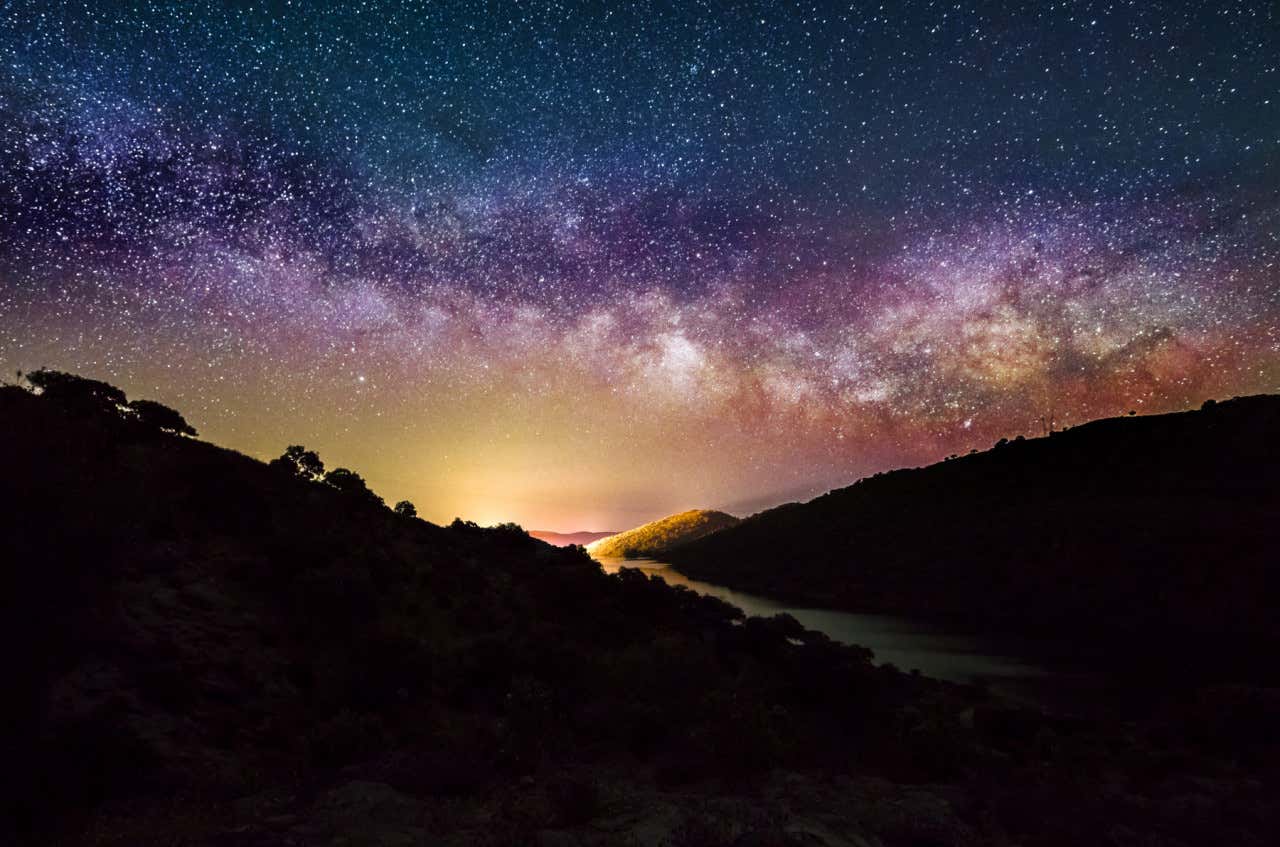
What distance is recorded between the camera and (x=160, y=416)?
2506 centimetres

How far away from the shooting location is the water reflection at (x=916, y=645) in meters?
→ 34.3

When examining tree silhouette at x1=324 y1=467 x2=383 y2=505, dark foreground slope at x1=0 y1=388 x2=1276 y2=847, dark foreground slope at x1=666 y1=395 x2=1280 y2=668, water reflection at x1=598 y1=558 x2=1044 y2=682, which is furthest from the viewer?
dark foreground slope at x1=666 y1=395 x2=1280 y2=668

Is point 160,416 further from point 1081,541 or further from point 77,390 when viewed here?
point 1081,541

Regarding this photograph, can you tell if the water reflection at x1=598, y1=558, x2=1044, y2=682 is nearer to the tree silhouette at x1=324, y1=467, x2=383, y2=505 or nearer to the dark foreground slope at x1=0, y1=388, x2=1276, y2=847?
the dark foreground slope at x1=0, y1=388, x2=1276, y2=847

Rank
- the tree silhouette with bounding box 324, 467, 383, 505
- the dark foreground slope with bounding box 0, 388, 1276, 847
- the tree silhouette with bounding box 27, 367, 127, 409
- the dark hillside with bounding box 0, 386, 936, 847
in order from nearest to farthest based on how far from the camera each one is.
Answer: the dark foreground slope with bounding box 0, 388, 1276, 847
the dark hillside with bounding box 0, 386, 936, 847
the tree silhouette with bounding box 27, 367, 127, 409
the tree silhouette with bounding box 324, 467, 383, 505

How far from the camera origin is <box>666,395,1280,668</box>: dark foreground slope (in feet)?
140

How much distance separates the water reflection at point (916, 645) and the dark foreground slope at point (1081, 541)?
5538mm

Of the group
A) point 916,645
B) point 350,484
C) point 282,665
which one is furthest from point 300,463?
point 916,645

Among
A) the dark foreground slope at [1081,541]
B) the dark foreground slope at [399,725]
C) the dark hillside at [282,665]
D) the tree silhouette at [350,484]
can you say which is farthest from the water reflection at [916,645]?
the tree silhouette at [350,484]

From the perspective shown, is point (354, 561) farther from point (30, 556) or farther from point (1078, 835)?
point (1078, 835)

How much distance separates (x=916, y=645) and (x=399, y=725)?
41.4 m

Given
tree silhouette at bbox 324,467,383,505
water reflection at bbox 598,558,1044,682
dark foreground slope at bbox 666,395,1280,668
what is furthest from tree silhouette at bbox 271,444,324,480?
dark foreground slope at bbox 666,395,1280,668

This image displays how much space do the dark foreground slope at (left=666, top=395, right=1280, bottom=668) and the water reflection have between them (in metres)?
5.54

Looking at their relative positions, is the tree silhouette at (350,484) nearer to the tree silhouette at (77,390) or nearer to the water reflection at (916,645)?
the tree silhouette at (77,390)
